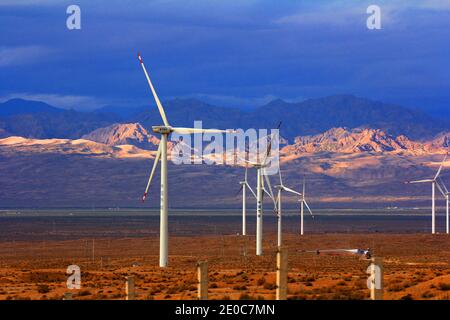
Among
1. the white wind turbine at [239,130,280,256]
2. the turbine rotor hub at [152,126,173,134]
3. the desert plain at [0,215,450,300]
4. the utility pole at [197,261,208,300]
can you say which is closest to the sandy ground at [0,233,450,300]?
the desert plain at [0,215,450,300]

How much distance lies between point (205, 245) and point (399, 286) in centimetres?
8336

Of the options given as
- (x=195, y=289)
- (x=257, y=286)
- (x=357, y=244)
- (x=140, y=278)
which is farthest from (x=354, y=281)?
(x=357, y=244)

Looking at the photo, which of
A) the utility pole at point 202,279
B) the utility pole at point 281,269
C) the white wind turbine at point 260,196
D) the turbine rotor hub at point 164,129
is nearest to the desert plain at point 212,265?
the white wind turbine at point 260,196

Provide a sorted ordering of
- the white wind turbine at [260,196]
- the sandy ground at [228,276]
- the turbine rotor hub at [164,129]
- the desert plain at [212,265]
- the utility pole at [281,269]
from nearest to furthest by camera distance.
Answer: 1. the utility pole at [281,269]
2. the sandy ground at [228,276]
3. the desert plain at [212,265]
4. the turbine rotor hub at [164,129]
5. the white wind turbine at [260,196]

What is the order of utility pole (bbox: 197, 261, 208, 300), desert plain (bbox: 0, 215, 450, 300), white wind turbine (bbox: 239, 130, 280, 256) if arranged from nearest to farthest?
utility pole (bbox: 197, 261, 208, 300) < desert plain (bbox: 0, 215, 450, 300) < white wind turbine (bbox: 239, 130, 280, 256)

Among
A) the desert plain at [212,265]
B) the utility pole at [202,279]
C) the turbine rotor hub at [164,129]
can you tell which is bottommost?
the desert plain at [212,265]

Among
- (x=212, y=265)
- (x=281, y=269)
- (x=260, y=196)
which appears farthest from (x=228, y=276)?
(x=260, y=196)

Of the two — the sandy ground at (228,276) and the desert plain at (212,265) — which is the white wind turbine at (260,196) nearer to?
the desert plain at (212,265)

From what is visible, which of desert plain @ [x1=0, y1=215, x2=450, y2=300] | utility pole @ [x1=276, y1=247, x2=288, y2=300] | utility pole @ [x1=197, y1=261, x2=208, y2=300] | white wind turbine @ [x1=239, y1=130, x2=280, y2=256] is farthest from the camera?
white wind turbine @ [x1=239, y1=130, x2=280, y2=256]

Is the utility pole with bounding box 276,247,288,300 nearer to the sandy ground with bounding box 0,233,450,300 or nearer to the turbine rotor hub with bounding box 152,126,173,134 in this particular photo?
the sandy ground with bounding box 0,233,450,300

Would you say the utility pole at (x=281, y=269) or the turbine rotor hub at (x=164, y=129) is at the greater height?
the turbine rotor hub at (x=164, y=129)

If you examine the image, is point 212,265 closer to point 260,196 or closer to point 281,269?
point 260,196
